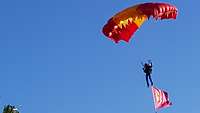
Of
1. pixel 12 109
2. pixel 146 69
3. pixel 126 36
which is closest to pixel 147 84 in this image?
pixel 146 69

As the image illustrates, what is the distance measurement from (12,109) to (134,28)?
2031 centimetres

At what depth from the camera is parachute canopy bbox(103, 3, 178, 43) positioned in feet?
150

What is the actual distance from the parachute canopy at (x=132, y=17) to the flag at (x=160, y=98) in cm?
420

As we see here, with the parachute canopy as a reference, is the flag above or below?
below

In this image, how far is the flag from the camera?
46078 millimetres

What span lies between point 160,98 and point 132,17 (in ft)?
19.6

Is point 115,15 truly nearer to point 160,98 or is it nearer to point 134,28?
point 134,28

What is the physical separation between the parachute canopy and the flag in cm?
420

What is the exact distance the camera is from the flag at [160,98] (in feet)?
151

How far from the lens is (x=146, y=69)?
44.7 meters

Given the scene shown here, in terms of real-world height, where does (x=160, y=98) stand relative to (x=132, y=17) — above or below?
below

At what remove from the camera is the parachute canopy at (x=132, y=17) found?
45.8 m

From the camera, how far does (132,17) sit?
4681 cm

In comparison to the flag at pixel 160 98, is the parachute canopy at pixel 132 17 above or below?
above
